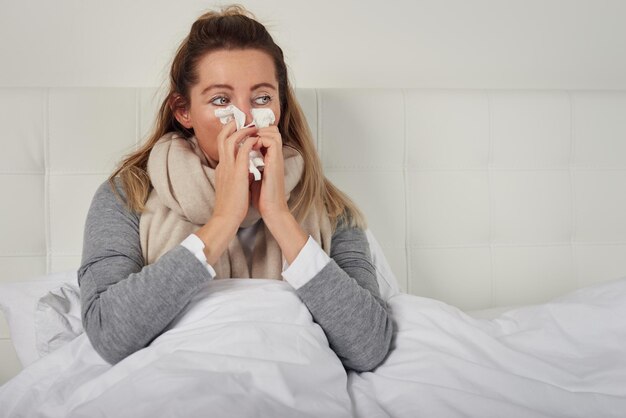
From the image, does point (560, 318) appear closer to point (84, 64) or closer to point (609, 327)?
point (609, 327)

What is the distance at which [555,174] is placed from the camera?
1.91 meters

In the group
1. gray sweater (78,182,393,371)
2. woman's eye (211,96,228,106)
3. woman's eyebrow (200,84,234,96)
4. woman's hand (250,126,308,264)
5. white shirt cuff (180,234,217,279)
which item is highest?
woman's eyebrow (200,84,234,96)

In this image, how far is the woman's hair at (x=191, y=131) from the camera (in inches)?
55.2

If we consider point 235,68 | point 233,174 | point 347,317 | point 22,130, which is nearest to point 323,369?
point 347,317

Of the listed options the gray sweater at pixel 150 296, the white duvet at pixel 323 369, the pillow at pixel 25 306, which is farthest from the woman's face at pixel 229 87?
the pillow at pixel 25 306

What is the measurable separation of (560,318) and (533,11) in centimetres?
112

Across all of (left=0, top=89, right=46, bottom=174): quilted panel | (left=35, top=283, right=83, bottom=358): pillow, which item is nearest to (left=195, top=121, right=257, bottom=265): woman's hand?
(left=35, top=283, right=83, bottom=358): pillow

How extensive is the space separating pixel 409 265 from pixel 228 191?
73 cm

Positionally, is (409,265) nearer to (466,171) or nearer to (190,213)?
(466,171)

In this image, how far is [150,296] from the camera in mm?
1124

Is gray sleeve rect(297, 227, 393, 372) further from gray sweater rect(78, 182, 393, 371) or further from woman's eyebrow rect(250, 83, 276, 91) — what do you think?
woman's eyebrow rect(250, 83, 276, 91)

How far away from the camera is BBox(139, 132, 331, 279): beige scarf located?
1.34m

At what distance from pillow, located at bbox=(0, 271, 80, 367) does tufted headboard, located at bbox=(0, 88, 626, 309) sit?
287mm

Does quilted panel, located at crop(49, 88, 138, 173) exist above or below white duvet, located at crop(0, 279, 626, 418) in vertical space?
above
